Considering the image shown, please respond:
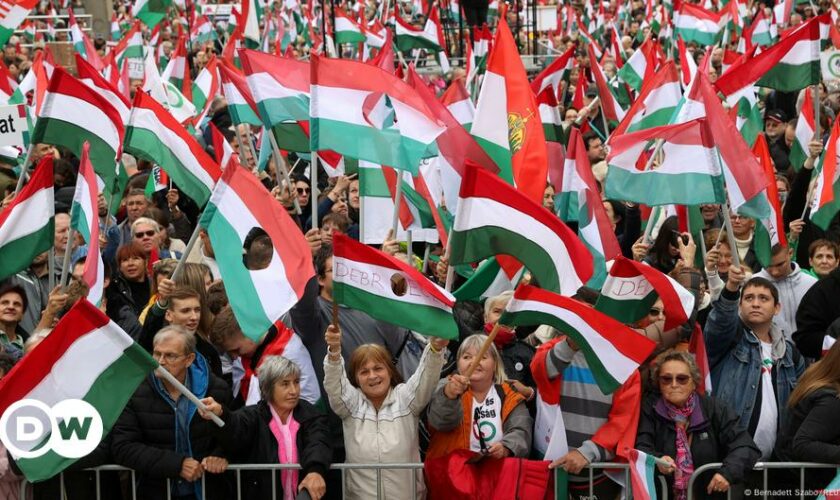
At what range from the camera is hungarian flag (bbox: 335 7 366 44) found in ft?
54.4

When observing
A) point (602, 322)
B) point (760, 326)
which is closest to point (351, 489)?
point (602, 322)

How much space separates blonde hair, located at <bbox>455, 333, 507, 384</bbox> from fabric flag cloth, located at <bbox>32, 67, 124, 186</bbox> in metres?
2.81

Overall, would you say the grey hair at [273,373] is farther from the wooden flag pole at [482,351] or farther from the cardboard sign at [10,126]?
the cardboard sign at [10,126]

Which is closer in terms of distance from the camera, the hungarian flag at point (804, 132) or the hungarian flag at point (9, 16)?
the hungarian flag at point (804, 132)

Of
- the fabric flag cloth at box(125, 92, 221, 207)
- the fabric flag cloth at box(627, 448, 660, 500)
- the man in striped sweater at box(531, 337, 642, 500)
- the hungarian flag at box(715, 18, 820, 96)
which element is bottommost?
the fabric flag cloth at box(627, 448, 660, 500)

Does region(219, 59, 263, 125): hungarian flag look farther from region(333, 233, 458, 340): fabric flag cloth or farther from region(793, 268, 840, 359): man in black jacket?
region(793, 268, 840, 359): man in black jacket

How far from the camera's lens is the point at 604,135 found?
14.4 metres

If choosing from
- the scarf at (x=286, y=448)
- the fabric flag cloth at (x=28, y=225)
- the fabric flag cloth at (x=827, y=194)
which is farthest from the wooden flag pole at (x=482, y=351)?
the fabric flag cloth at (x=827, y=194)

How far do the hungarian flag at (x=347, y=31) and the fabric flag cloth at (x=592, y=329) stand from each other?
1080 centimetres

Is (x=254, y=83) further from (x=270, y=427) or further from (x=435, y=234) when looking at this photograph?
(x=270, y=427)

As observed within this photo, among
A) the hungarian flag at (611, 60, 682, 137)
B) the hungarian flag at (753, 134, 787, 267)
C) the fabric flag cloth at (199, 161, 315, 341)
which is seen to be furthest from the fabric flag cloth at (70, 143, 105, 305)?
the hungarian flag at (611, 60, 682, 137)

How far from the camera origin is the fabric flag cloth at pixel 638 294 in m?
6.34

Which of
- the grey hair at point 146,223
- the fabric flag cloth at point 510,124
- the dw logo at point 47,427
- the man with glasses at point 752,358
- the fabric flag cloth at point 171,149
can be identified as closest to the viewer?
the dw logo at point 47,427

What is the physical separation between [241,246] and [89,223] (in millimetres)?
1063
